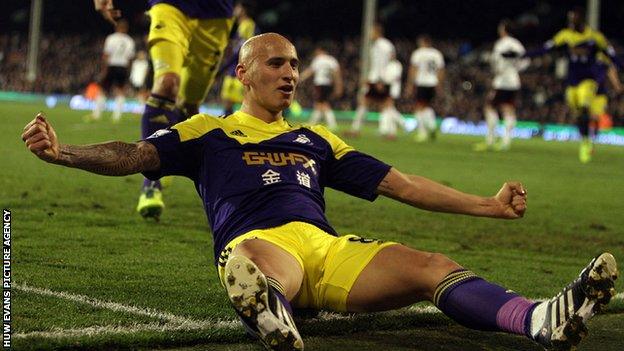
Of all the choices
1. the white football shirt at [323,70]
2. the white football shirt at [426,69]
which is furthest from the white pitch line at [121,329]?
the white football shirt at [323,70]

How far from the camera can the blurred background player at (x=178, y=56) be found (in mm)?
7668

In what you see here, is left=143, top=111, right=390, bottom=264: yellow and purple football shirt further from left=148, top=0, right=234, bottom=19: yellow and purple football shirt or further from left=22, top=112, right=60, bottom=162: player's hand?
left=148, top=0, right=234, bottom=19: yellow and purple football shirt

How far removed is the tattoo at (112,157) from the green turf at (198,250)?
60 centimetres

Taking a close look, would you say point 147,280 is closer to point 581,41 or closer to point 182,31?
point 182,31

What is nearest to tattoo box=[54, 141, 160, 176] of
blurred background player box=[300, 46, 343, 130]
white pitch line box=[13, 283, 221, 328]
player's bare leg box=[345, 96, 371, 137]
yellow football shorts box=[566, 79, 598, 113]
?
white pitch line box=[13, 283, 221, 328]

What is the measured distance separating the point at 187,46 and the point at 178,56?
10.1 inches

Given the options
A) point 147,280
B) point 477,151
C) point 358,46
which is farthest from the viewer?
point 358,46

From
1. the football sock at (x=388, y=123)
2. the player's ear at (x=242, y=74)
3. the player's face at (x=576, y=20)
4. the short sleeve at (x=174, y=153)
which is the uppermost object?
the player's face at (x=576, y=20)

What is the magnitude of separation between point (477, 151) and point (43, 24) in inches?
1471

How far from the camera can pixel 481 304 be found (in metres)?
4.02

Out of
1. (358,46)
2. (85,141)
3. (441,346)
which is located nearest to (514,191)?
(441,346)

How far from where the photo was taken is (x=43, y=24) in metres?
52.4

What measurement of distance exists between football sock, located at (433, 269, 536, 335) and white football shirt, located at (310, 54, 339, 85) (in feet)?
71.0

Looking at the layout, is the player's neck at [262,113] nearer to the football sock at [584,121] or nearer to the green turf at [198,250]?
the green turf at [198,250]
